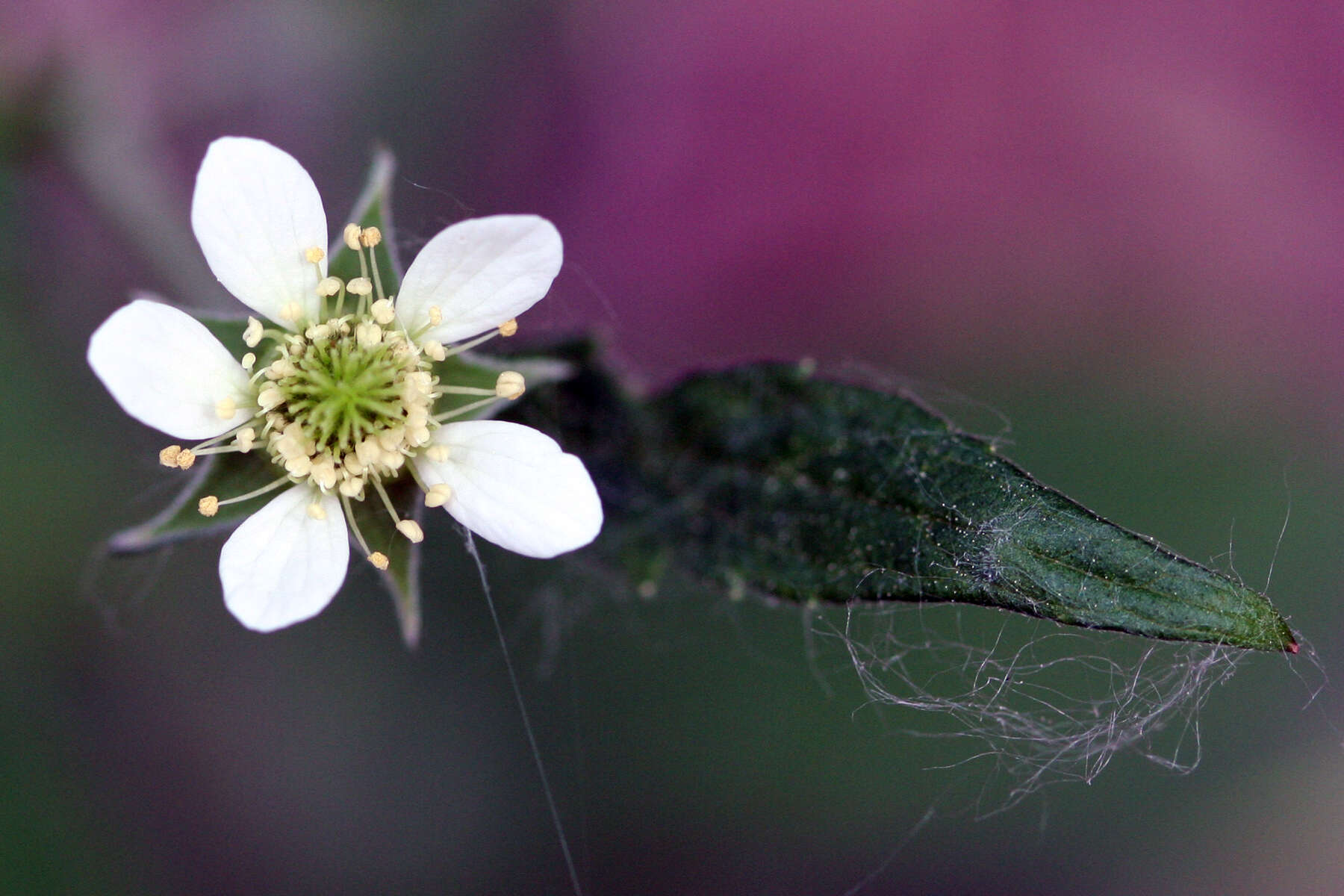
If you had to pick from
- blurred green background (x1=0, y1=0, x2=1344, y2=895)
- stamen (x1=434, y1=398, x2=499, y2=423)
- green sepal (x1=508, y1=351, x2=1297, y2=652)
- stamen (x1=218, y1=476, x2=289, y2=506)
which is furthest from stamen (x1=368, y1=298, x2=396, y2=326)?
blurred green background (x1=0, y1=0, x2=1344, y2=895)

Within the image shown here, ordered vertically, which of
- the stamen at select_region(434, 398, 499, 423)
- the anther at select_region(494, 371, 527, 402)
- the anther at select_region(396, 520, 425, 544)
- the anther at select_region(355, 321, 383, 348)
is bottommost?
the anther at select_region(396, 520, 425, 544)

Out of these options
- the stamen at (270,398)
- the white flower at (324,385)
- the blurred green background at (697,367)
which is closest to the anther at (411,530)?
the white flower at (324,385)

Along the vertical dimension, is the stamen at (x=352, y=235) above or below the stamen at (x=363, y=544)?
above

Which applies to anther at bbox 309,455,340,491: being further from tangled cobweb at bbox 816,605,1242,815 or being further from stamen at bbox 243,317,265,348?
tangled cobweb at bbox 816,605,1242,815

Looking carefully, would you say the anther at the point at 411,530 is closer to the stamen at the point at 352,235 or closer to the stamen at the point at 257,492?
the stamen at the point at 257,492

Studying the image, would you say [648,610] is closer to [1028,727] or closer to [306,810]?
[306,810]

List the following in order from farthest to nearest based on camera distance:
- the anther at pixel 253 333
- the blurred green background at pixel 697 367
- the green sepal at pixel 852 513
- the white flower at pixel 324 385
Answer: the blurred green background at pixel 697 367, the anther at pixel 253 333, the white flower at pixel 324 385, the green sepal at pixel 852 513
